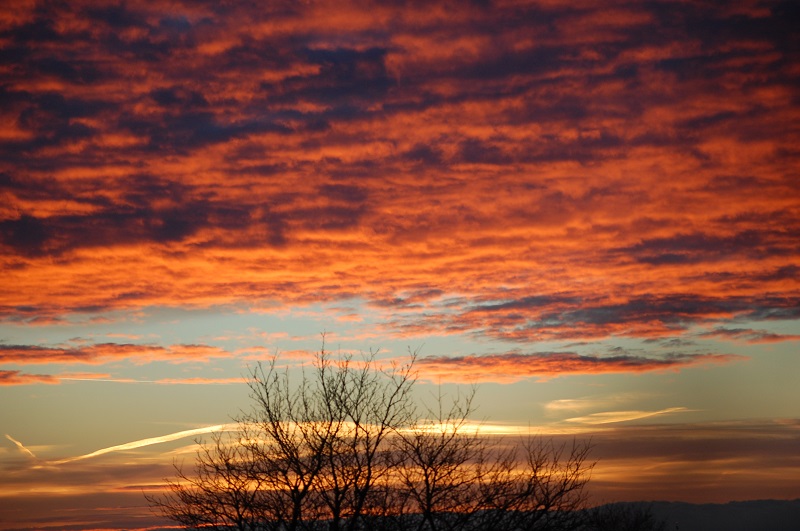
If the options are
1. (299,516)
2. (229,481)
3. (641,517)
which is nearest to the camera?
(299,516)

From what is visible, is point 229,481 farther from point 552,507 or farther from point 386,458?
point 552,507

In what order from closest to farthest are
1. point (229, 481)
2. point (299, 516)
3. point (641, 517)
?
point (299, 516)
point (229, 481)
point (641, 517)

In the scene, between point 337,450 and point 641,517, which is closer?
point 337,450

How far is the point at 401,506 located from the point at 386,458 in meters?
1.70

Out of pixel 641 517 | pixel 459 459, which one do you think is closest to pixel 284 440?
pixel 459 459

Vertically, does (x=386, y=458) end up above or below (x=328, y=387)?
below

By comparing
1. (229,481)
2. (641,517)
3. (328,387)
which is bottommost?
(641,517)

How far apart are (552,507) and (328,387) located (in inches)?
326

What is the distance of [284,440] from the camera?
93.6 feet

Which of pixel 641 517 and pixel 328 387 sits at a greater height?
pixel 328 387

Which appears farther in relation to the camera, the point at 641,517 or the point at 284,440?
the point at 641,517

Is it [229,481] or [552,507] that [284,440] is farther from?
[552,507]

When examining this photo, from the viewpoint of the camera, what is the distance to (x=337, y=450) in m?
28.2

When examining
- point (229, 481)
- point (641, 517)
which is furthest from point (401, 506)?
point (641, 517)
